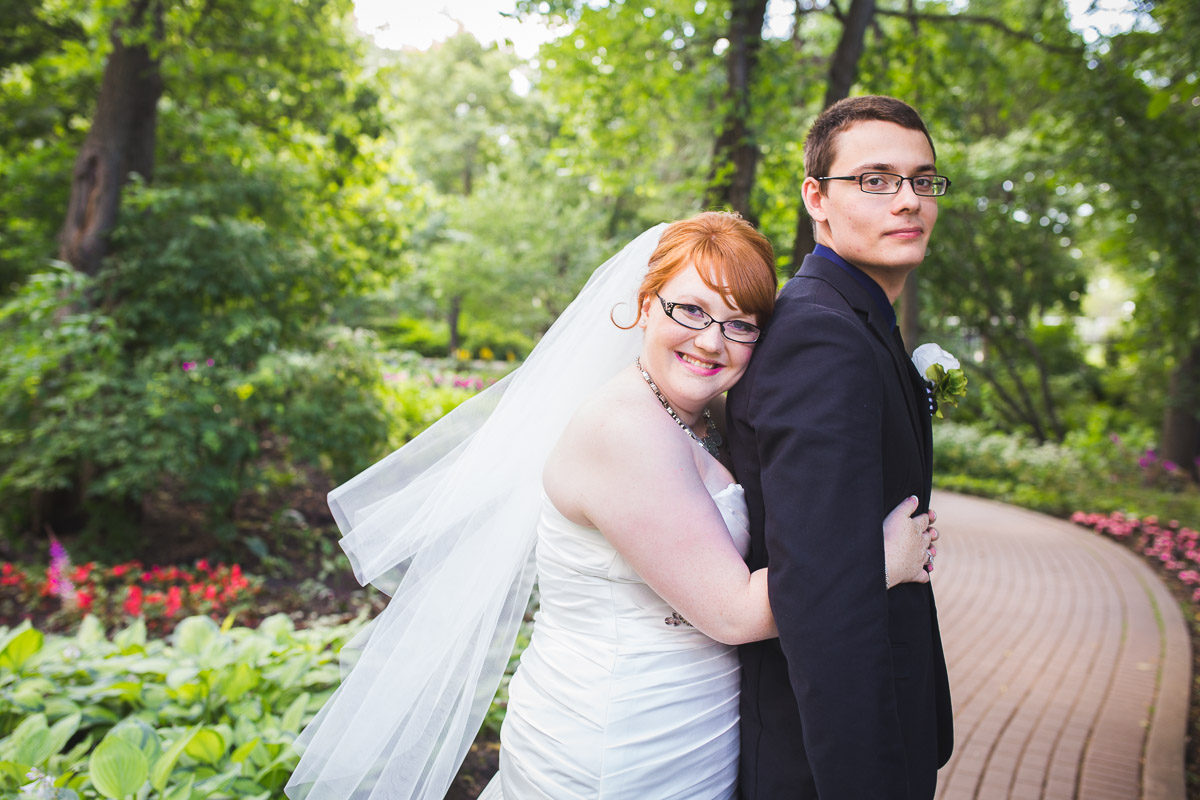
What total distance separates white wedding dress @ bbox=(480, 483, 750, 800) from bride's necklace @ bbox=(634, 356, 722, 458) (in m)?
0.14

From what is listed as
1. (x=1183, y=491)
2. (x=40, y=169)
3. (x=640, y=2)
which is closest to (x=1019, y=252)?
(x=1183, y=491)

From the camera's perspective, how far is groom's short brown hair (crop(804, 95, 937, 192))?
1.64 metres

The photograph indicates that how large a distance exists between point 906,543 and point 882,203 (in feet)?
2.35

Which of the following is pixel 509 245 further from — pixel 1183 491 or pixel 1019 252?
pixel 1183 491

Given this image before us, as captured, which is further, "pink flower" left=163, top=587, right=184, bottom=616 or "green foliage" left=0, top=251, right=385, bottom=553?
"green foliage" left=0, top=251, right=385, bottom=553

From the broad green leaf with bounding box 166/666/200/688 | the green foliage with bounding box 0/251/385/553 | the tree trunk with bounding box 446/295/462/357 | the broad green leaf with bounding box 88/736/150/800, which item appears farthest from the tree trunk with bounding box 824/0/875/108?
the tree trunk with bounding box 446/295/462/357

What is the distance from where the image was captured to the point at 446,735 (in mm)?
2035

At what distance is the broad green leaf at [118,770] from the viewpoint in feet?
7.64

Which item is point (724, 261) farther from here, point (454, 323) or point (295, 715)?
point (454, 323)

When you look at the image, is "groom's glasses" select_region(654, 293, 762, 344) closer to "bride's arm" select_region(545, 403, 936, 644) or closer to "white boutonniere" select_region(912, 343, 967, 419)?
"bride's arm" select_region(545, 403, 936, 644)

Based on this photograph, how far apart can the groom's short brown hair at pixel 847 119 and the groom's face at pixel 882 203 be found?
1 centimetres

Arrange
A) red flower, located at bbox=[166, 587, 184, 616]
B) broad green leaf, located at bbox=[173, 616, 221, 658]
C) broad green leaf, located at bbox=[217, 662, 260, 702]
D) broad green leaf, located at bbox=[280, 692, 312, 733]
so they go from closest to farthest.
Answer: broad green leaf, located at bbox=[280, 692, 312, 733], broad green leaf, located at bbox=[217, 662, 260, 702], broad green leaf, located at bbox=[173, 616, 221, 658], red flower, located at bbox=[166, 587, 184, 616]

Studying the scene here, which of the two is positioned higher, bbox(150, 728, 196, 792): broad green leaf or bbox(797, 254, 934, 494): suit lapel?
bbox(797, 254, 934, 494): suit lapel

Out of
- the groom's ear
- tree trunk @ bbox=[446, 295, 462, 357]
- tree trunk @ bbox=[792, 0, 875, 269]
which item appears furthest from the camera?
tree trunk @ bbox=[446, 295, 462, 357]
